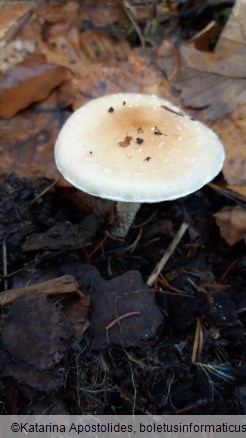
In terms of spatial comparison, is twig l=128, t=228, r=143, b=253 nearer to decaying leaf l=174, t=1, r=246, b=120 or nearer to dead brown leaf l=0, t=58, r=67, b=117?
decaying leaf l=174, t=1, r=246, b=120

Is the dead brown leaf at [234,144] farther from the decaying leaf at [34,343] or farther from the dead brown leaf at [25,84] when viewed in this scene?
the decaying leaf at [34,343]

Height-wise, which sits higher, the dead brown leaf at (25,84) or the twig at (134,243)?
the dead brown leaf at (25,84)

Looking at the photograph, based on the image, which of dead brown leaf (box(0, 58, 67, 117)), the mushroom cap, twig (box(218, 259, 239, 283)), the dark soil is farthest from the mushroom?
twig (box(218, 259, 239, 283))

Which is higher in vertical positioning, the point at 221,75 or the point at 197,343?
the point at 221,75

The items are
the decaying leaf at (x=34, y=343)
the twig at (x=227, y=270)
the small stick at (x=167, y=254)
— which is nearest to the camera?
the decaying leaf at (x=34, y=343)

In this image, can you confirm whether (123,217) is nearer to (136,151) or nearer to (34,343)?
(136,151)

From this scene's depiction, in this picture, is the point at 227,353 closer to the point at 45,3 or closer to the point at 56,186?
the point at 56,186

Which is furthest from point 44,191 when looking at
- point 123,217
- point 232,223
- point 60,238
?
point 232,223

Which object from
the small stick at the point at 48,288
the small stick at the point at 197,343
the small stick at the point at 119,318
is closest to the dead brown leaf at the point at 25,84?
the small stick at the point at 48,288
